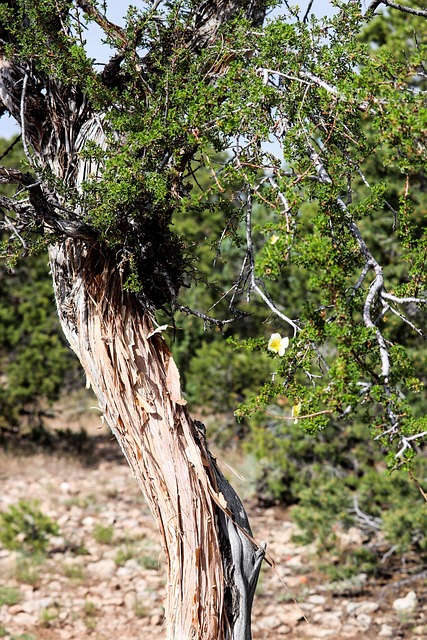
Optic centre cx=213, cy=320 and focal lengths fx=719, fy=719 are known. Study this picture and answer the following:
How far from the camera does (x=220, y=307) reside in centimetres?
913

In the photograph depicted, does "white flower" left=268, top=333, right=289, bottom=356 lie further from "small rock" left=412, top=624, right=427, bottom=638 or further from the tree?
"small rock" left=412, top=624, right=427, bottom=638

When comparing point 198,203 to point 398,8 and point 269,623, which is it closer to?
point 398,8

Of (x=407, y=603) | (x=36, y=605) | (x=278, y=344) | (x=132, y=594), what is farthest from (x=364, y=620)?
(x=278, y=344)

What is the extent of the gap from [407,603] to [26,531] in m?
3.25

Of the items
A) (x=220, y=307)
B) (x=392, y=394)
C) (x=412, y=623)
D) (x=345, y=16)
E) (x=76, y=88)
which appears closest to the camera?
(x=392, y=394)

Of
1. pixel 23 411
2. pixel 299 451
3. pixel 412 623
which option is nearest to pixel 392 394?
pixel 412 623

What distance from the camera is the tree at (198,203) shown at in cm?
170

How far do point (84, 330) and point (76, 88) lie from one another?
0.77m

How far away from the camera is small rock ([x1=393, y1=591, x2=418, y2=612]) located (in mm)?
5133

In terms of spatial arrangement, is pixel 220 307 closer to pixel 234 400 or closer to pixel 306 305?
pixel 234 400

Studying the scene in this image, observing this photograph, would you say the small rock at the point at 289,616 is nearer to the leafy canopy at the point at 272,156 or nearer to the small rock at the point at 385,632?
the small rock at the point at 385,632

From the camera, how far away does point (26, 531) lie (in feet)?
20.7

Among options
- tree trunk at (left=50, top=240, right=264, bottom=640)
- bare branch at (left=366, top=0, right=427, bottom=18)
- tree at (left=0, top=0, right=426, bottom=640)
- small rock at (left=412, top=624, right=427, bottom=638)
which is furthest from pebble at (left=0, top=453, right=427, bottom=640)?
bare branch at (left=366, top=0, right=427, bottom=18)

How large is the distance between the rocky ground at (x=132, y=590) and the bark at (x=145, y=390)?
6.37 ft
